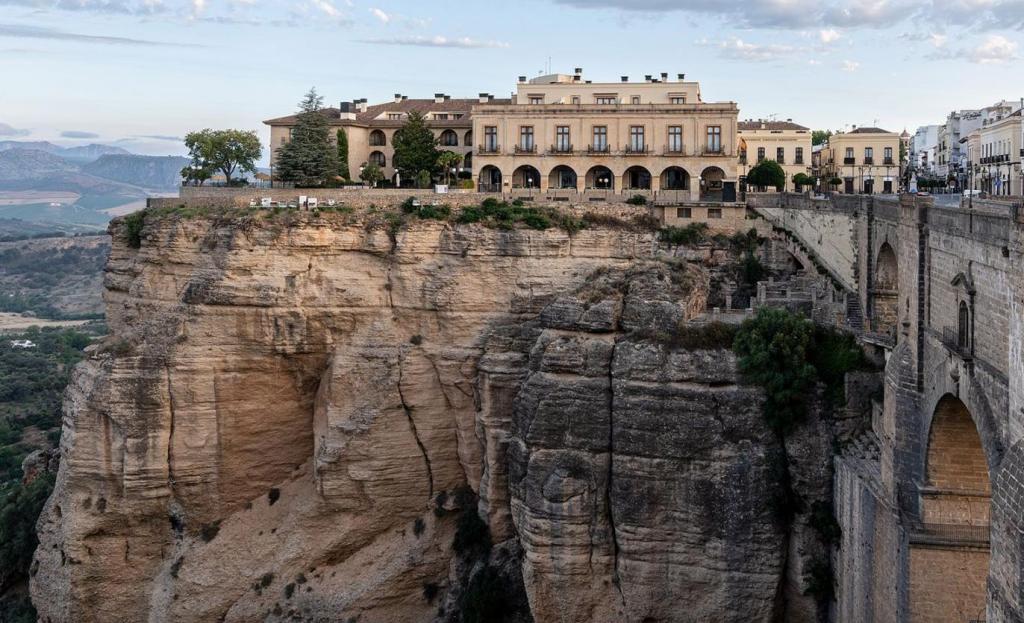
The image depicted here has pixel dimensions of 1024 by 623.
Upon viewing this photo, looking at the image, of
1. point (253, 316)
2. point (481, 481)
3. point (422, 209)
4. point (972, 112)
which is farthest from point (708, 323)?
point (972, 112)

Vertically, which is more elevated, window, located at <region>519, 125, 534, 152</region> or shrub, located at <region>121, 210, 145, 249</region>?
window, located at <region>519, 125, 534, 152</region>

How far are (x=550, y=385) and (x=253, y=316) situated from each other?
10.5m

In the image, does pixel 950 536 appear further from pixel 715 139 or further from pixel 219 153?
pixel 219 153

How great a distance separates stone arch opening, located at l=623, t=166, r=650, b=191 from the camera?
46938 millimetres

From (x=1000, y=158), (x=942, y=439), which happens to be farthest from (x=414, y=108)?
(x=942, y=439)

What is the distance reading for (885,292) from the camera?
105 ft

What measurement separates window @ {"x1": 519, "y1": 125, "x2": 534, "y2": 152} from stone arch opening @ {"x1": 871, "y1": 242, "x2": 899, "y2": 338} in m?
17.8

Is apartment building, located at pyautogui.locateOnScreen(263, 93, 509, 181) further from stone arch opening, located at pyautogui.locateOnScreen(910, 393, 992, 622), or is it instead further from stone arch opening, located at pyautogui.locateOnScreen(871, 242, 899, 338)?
stone arch opening, located at pyautogui.locateOnScreen(910, 393, 992, 622)

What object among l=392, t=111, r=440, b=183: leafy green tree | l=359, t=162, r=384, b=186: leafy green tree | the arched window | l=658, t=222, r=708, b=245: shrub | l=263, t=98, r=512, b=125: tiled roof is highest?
l=263, t=98, r=512, b=125: tiled roof

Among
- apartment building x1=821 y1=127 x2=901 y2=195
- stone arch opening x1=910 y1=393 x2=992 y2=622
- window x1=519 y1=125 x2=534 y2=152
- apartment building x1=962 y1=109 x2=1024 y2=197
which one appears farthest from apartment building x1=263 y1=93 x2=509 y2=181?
stone arch opening x1=910 y1=393 x2=992 y2=622

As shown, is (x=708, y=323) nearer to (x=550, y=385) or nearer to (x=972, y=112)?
(x=550, y=385)

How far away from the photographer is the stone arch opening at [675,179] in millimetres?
46562

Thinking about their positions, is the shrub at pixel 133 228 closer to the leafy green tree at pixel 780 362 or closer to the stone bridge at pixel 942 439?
the leafy green tree at pixel 780 362

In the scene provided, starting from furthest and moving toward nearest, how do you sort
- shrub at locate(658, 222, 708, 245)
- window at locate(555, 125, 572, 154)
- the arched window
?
window at locate(555, 125, 572, 154) < shrub at locate(658, 222, 708, 245) < the arched window
